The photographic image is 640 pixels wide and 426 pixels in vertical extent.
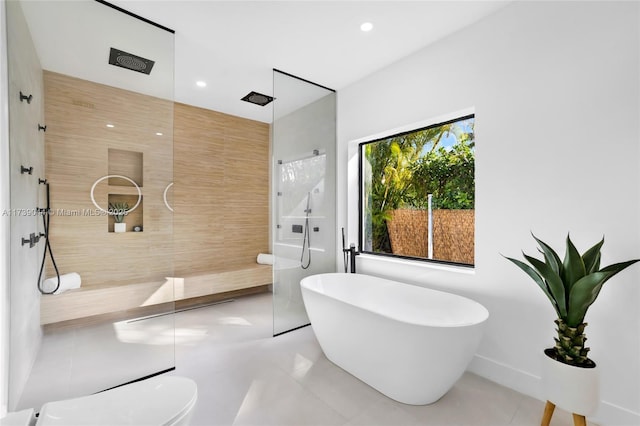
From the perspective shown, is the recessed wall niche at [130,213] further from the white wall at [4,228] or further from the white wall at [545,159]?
the white wall at [545,159]

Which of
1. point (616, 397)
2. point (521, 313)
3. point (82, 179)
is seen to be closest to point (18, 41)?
point (82, 179)

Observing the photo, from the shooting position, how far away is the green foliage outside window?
2682mm

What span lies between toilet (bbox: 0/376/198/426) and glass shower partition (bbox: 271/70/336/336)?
1.89 metres

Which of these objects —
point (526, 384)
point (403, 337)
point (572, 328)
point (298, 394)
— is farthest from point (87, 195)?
point (526, 384)

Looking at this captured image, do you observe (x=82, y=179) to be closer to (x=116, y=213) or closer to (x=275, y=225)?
(x=116, y=213)

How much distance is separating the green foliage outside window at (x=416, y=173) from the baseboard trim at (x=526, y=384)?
4.04 feet

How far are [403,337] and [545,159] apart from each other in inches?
58.4

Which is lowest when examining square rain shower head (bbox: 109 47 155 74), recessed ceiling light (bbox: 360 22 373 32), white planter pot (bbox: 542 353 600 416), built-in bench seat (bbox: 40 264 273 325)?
white planter pot (bbox: 542 353 600 416)

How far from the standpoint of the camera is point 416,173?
10.1ft

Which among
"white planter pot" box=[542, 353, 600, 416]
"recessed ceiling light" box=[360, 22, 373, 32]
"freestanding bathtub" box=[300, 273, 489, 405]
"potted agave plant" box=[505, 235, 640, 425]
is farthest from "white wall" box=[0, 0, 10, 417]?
"white planter pot" box=[542, 353, 600, 416]

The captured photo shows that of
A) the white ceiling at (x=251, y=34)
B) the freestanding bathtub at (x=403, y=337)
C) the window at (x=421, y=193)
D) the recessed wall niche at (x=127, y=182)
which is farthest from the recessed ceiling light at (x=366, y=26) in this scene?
the freestanding bathtub at (x=403, y=337)

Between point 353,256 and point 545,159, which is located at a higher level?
point 545,159

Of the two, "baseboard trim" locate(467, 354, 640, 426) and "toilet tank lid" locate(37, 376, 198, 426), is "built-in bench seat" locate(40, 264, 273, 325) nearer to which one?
"toilet tank lid" locate(37, 376, 198, 426)

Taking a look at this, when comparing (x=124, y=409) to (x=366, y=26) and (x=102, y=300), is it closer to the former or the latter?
(x=102, y=300)
